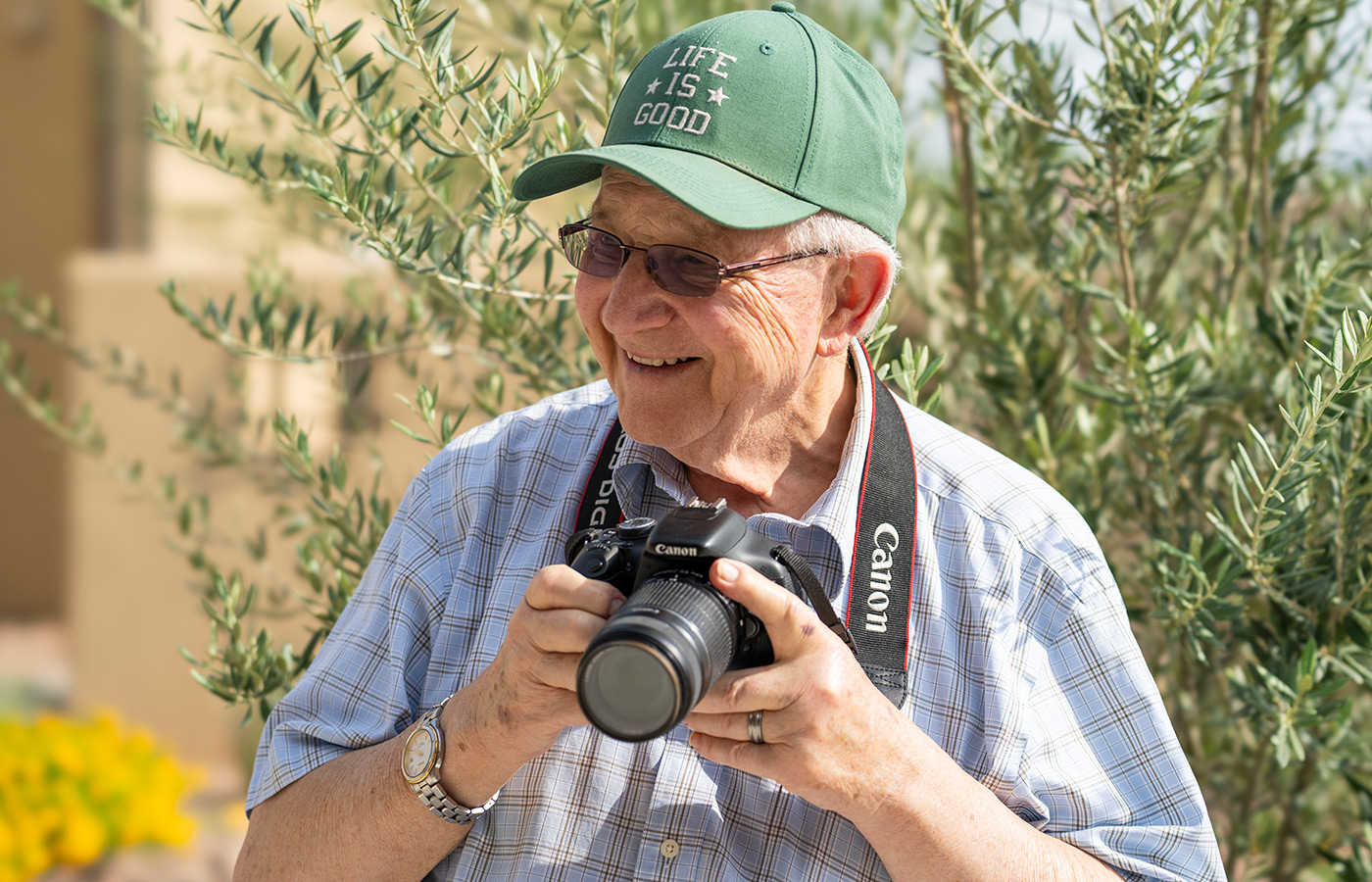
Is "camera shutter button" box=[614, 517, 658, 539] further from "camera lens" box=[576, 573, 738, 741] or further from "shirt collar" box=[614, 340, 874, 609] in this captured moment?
"shirt collar" box=[614, 340, 874, 609]

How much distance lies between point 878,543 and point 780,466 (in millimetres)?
229

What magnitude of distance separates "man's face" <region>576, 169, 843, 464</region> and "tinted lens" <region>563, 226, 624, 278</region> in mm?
12

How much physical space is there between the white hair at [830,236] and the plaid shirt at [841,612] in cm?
22

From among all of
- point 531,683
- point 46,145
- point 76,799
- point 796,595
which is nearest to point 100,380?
point 46,145

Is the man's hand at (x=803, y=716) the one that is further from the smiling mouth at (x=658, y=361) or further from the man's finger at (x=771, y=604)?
the smiling mouth at (x=658, y=361)

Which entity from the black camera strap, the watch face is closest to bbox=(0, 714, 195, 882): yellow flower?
the watch face

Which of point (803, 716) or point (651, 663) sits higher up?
point (651, 663)

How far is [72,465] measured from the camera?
5.62 meters

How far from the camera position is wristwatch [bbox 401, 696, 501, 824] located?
5.22ft

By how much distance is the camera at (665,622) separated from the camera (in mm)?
1282

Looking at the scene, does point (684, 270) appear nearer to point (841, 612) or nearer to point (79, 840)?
point (841, 612)

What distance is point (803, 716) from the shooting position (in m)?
1.45

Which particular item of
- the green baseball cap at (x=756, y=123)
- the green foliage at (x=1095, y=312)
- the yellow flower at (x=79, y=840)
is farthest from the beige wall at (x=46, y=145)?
the green baseball cap at (x=756, y=123)

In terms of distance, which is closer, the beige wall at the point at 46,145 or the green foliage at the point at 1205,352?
the green foliage at the point at 1205,352
